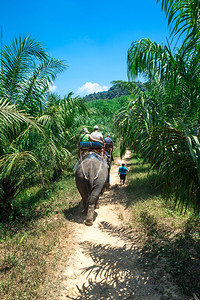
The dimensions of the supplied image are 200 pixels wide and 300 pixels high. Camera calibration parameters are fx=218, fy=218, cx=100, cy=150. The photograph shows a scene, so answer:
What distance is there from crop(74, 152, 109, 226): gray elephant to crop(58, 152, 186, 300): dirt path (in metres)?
0.44

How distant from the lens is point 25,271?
350 cm

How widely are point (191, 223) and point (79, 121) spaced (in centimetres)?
742

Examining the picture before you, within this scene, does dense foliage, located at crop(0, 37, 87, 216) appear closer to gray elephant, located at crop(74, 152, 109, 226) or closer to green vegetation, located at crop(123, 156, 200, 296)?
gray elephant, located at crop(74, 152, 109, 226)

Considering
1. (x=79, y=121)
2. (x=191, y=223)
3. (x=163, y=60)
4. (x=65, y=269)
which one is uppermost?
(x=163, y=60)

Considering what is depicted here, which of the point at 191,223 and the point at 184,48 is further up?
the point at 184,48

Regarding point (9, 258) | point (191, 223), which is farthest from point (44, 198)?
point (191, 223)

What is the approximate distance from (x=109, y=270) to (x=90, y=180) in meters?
2.28

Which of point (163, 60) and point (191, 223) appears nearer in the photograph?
point (163, 60)

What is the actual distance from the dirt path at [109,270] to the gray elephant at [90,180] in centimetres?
44

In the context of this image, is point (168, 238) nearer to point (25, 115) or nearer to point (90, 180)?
point (90, 180)

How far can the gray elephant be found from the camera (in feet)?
17.7

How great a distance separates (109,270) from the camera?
3.67m

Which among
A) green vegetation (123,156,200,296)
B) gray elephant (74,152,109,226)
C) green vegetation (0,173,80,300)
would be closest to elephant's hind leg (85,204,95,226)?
gray elephant (74,152,109,226)

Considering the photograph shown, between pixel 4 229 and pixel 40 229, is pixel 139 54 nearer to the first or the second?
pixel 40 229
